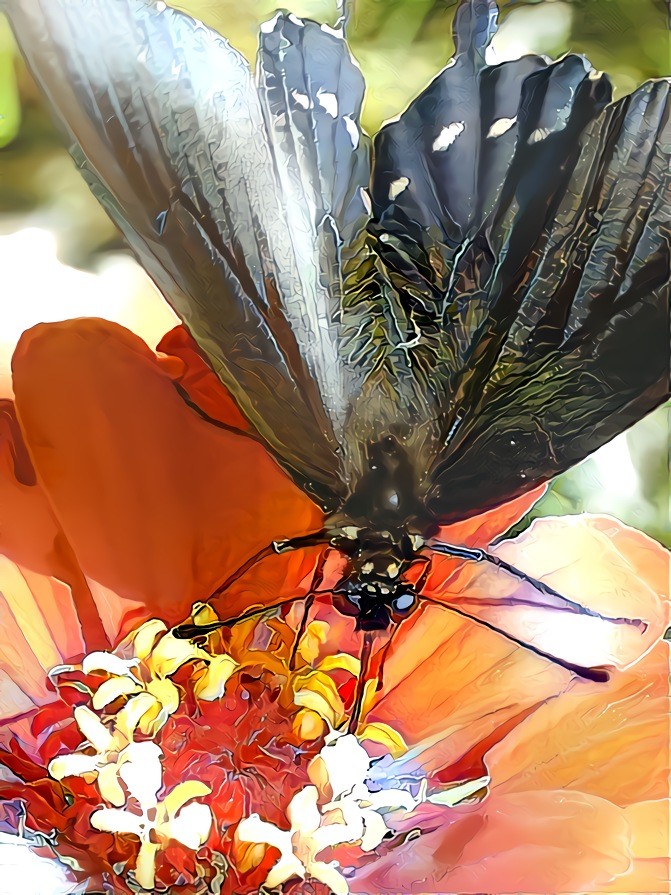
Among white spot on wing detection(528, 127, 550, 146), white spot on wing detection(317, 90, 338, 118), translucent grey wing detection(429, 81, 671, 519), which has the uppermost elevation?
white spot on wing detection(528, 127, 550, 146)

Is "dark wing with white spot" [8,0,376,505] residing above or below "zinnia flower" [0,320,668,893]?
above

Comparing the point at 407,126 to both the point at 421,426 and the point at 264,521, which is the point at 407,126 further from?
the point at 264,521

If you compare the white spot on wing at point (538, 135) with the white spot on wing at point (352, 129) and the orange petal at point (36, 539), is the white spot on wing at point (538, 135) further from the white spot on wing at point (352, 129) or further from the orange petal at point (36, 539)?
the orange petal at point (36, 539)

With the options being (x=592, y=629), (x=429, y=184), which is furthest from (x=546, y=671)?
(x=429, y=184)

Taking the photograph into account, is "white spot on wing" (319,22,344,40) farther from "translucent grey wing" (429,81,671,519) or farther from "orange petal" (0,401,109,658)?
"orange petal" (0,401,109,658)

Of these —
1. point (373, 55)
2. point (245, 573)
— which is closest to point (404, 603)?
point (245, 573)

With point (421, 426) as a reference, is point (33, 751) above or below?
below

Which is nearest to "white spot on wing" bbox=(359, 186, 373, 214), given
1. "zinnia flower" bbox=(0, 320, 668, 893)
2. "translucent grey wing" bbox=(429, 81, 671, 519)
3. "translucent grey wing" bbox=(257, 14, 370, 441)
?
"translucent grey wing" bbox=(257, 14, 370, 441)
